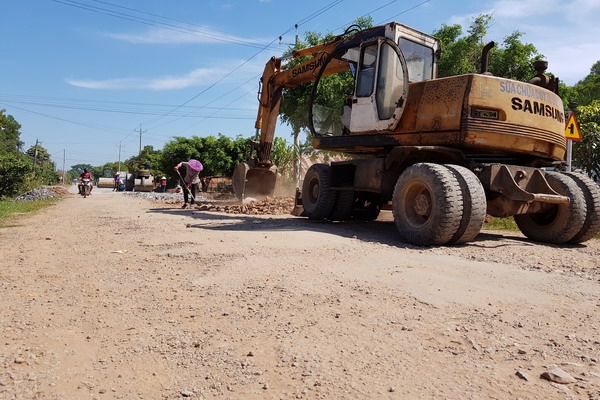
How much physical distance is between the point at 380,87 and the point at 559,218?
3401 millimetres

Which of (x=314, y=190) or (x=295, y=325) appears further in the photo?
(x=314, y=190)

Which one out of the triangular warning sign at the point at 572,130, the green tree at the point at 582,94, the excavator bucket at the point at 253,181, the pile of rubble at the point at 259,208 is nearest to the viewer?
the triangular warning sign at the point at 572,130

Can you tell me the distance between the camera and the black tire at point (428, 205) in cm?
634

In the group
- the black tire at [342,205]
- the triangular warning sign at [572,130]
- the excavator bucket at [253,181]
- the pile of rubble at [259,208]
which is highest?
the triangular warning sign at [572,130]

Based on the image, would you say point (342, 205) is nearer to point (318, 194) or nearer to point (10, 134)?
point (318, 194)

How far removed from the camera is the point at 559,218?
7.30 metres

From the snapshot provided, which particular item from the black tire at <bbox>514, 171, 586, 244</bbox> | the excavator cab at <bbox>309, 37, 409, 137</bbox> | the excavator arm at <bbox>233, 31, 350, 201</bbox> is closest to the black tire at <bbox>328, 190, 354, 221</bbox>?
the excavator cab at <bbox>309, 37, 409, 137</bbox>

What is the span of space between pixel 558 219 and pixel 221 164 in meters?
27.7

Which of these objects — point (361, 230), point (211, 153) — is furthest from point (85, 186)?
point (361, 230)

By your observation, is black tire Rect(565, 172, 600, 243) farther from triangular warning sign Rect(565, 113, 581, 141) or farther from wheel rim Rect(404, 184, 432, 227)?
wheel rim Rect(404, 184, 432, 227)

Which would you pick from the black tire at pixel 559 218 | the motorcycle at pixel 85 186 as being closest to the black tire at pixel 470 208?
the black tire at pixel 559 218

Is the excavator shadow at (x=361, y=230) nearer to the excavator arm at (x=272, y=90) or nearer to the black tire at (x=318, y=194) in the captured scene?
the black tire at (x=318, y=194)

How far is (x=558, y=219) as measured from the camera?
24.0ft

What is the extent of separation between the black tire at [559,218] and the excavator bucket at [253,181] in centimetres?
763
